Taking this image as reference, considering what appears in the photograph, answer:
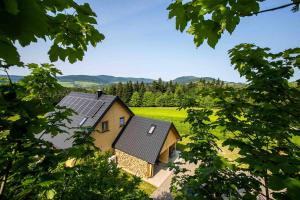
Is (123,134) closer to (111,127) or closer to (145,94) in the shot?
(111,127)

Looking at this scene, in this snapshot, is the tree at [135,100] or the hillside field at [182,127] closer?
the hillside field at [182,127]

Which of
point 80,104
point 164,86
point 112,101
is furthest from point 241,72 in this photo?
point 164,86

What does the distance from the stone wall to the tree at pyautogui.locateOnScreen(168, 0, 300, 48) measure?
15.7m

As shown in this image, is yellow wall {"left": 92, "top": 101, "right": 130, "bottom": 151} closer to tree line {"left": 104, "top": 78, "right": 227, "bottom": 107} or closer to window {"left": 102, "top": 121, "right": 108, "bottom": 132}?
window {"left": 102, "top": 121, "right": 108, "bottom": 132}

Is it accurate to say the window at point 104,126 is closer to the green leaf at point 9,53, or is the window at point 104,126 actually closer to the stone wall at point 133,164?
the stone wall at point 133,164

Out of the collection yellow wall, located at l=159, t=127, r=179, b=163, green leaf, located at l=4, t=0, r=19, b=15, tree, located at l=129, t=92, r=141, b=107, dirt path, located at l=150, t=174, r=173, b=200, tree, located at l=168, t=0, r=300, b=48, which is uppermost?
tree, located at l=168, t=0, r=300, b=48

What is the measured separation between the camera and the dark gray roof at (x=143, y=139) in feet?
56.0

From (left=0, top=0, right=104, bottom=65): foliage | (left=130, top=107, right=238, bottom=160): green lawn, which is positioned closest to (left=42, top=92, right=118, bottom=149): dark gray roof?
(left=130, top=107, right=238, bottom=160): green lawn

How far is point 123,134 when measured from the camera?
20.4 meters

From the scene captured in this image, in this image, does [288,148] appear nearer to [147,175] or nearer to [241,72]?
[241,72]

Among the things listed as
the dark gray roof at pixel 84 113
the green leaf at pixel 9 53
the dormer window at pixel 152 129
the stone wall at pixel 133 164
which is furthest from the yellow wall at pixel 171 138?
the green leaf at pixel 9 53

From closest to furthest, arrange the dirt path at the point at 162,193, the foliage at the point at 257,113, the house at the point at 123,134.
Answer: the foliage at the point at 257,113 < the dirt path at the point at 162,193 < the house at the point at 123,134

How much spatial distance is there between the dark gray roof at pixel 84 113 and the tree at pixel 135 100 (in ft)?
182

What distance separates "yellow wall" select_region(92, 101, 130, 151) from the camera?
Answer: 1825 cm
